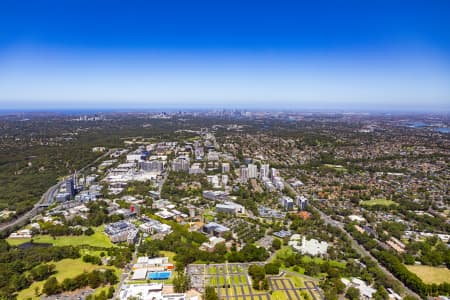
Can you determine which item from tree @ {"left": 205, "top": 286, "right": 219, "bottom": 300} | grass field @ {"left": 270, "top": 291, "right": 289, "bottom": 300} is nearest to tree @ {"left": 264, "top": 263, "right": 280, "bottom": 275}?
grass field @ {"left": 270, "top": 291, "right": 289, "bottom": 300}

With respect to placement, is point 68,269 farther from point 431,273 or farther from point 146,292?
point 431,273

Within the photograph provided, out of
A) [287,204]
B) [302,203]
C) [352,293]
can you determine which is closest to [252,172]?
[287,204]

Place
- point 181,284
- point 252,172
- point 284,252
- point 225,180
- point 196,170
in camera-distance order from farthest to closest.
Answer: point 196,170 < point 252,172 < point 225,180 < point 284,252 < point 181,284

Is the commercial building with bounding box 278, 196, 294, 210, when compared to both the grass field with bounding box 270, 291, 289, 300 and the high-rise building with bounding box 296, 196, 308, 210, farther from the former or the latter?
the grass field with bounding box 270, 291, 289, 300

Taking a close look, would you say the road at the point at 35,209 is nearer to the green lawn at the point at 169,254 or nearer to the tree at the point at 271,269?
the green lawn at the point at 169,254

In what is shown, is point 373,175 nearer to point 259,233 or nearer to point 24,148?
point 259,233

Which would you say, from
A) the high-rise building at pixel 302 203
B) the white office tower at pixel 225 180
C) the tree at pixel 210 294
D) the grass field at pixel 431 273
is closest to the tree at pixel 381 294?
the grass field at pixel 431 273
